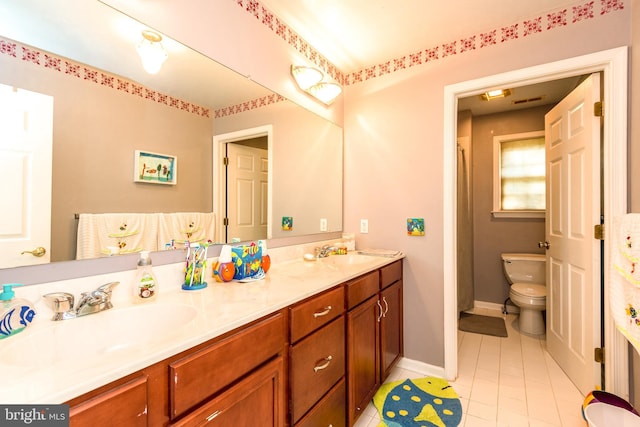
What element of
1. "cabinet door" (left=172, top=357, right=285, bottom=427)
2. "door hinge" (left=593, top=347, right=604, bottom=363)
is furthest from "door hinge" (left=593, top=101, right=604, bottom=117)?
"cabinet door" (left=172, top=357, right=285, bottom=427)

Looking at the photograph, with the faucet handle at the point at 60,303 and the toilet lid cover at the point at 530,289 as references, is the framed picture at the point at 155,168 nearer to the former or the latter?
the faucet handle at the point at 60,303

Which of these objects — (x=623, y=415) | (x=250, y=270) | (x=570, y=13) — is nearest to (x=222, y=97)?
(x=250, y=270)

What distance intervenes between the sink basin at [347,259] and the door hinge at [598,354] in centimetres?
141

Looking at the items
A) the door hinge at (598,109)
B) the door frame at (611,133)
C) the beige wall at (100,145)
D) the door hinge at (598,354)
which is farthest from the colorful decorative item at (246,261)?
the door hinge at (598,109)

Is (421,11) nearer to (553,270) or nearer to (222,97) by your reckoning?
(222,97)

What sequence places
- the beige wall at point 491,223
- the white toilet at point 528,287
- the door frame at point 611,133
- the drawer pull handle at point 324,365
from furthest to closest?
the beige wall at point 491,223 < the white toilet at point 528,287 < the door frame at point 611,133 < the drawer pull handle at point 324,365

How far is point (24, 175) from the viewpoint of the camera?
876 mm

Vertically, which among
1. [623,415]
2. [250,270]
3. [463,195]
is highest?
[463,195]

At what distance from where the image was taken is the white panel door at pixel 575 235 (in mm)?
1701

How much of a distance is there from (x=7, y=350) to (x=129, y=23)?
3.77 feet

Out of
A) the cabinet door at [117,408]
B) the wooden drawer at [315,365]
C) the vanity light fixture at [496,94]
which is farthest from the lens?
the vanity light fixture at [496,94]

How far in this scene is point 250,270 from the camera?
1384mm

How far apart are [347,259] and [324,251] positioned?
182 millimetres

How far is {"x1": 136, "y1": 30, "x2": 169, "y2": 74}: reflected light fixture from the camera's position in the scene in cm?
114
